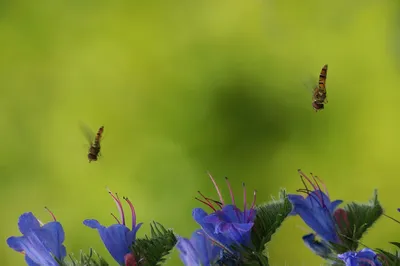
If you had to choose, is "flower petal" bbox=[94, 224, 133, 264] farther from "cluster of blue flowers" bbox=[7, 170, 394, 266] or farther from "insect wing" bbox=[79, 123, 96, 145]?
"insect wing" bbox=[79, 123, 96, 145]

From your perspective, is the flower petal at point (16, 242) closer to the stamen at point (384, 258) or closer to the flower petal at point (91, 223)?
the flower petal at point (91, 223)

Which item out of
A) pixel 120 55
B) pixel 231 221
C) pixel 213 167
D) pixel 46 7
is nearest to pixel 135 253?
pixel 231 221

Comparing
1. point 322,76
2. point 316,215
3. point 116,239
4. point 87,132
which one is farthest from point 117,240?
point 87,132

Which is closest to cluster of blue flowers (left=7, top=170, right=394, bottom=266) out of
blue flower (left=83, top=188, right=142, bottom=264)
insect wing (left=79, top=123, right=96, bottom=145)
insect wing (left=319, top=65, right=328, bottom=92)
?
blue flower (left=83, top=188, right=142, bottom=264)

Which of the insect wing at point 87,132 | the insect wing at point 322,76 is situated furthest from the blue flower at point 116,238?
the insect wing at point 87,132

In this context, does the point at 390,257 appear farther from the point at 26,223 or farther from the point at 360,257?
the point at 26,223
